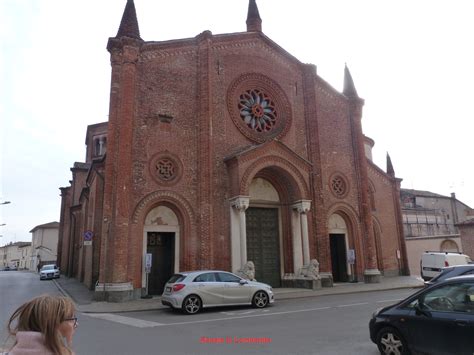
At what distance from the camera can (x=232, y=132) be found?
2116 centimetres

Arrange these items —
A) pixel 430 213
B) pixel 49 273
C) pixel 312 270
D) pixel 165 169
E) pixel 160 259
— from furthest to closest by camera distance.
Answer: pixel 430 213 → pixel 49 273 → pixel 312 270 → pixel 165 169 → pixel 160 259

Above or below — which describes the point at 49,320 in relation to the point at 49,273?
above

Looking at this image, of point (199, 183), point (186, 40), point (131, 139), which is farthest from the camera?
point (186, 40)

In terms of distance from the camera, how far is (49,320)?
82.7 inches

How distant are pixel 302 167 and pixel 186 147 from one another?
6703 millimetres

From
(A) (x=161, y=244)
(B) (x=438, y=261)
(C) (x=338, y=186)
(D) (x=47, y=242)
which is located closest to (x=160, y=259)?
(A) (x=161, y=244)

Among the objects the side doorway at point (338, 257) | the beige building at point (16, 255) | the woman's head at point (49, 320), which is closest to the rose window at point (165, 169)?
the side doorway at point (338, 257)

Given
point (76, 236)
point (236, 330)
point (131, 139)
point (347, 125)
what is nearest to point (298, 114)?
point (347, 125)

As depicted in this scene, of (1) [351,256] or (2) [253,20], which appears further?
(2) [253,20]

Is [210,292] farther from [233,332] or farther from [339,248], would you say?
[339,248]

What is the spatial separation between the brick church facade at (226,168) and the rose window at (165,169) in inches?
2.7

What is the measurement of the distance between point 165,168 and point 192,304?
26.2 ft

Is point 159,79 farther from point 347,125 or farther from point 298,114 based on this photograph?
point 347,125

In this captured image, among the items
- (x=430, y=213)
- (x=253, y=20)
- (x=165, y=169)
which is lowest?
(x=165, y=169)
